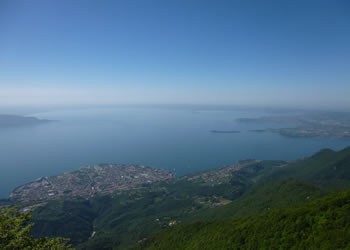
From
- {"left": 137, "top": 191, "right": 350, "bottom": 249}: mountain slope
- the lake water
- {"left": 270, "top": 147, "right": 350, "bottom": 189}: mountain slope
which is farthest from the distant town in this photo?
{"left": 137, "top": 191, "right": 350, "bottom": 249}: mountain slope

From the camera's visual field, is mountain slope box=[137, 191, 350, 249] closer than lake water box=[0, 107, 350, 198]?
Yes

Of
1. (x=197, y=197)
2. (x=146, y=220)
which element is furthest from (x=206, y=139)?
(x=146, y=220)

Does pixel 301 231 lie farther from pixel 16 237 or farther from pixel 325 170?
pixel 325 170

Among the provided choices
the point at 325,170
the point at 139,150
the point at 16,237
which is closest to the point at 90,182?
the point at 139,150

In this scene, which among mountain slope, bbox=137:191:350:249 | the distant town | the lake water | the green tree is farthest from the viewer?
the lake water

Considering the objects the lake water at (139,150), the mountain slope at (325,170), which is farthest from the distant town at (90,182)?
the mountain slope at (325,170)

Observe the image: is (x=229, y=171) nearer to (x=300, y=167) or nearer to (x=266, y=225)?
(x=300, y=167)

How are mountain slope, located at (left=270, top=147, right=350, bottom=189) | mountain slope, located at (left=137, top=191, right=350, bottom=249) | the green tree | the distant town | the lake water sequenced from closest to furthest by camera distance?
the green tree, mountain slope, located at (left=137, top=191, right=350, bottom=249), mountain slope, located at (left=270, top=147, right=350, bottom=189), the distant town, the lake water

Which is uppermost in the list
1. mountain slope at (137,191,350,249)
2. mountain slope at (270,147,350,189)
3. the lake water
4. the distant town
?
mountain slope at (137,191,350,249)

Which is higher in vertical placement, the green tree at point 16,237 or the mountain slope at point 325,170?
the green tree at point 16,237

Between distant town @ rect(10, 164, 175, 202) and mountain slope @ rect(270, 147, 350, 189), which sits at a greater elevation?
mountain slope @ rect(270, 147, 350, 189)

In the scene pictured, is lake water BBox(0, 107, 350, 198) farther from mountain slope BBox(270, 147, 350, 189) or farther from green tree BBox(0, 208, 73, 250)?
green tree BBox(0, 208, 73, 250)

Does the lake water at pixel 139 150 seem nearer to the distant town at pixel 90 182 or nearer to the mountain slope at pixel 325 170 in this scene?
the distant town at pixel 90 182
